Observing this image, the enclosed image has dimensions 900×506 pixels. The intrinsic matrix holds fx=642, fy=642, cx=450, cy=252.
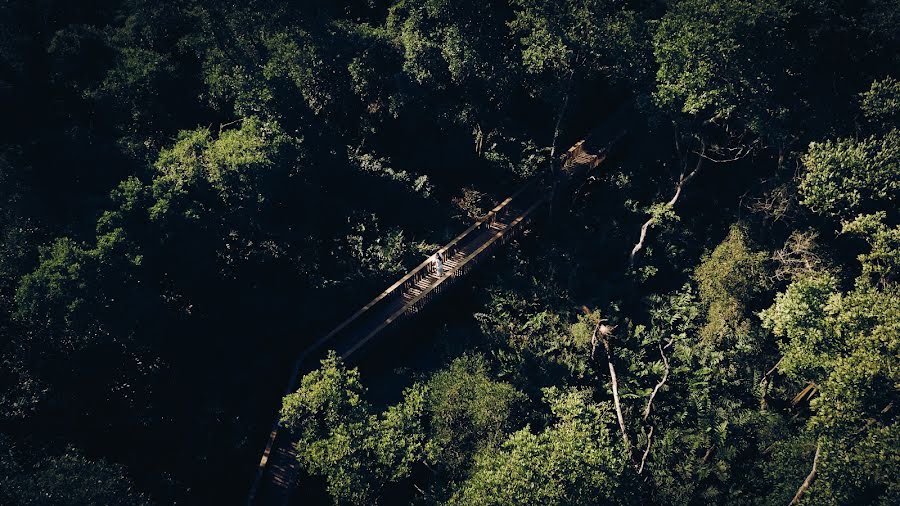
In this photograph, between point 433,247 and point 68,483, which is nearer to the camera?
point 68,483

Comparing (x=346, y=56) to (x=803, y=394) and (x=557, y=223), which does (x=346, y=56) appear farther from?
(x=803, y=394)

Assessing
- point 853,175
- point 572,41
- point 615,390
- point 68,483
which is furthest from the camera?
point 615,390

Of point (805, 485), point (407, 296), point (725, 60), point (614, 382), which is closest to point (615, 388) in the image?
point (614, 382)

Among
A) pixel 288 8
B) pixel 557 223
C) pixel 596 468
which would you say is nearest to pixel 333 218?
pixel 288 8

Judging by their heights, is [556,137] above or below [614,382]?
above

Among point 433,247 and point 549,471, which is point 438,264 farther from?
point 549,471

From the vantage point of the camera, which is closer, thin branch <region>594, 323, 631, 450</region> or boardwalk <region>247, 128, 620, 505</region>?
boardwalk <region>247, 128, 620, 505</region>

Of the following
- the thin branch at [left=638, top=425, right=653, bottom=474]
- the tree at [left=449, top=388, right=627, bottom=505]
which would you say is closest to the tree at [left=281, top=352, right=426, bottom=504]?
the tree at [left=449, top=388, right=627, bottom=505]

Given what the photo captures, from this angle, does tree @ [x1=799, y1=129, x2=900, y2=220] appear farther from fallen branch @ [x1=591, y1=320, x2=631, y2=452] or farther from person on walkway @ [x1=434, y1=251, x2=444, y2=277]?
person on walkway @ [x1=434, y1=251, x2=444, y2=277]
